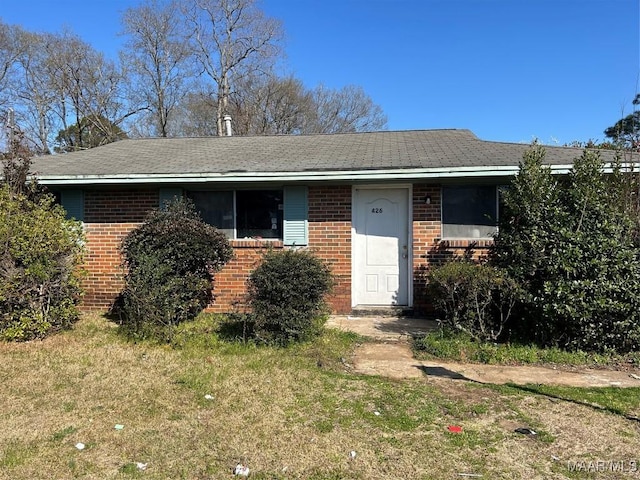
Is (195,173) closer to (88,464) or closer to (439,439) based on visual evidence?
(88,464)

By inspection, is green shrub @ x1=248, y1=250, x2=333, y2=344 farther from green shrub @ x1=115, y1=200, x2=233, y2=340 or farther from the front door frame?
the front door frame

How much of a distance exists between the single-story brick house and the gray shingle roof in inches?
1.4

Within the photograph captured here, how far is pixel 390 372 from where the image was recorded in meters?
5.15

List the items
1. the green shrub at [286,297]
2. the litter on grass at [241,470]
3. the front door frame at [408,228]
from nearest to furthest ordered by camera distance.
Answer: the litter on grass at [241,470], the green shrub at [286,297], the front door frame at [408,228]

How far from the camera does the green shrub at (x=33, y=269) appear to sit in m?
6.05

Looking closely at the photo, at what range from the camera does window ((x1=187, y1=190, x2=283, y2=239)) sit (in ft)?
27.1

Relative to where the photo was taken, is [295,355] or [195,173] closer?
[295,355]

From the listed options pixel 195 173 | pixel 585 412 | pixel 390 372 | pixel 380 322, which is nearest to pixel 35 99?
pixel 195 173

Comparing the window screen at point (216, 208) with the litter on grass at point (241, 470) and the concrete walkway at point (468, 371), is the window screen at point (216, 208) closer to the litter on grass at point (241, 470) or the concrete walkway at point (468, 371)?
the concrete walkway at point (468, 371)

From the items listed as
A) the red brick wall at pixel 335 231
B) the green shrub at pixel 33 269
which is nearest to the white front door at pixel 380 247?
the red brick wall at pixel 335 231

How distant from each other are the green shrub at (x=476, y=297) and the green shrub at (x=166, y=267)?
331 centimetres

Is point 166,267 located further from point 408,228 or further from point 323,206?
point 408,228

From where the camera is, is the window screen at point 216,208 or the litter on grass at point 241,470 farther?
the window screen at point 216,208

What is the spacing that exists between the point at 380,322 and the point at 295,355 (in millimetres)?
2344
